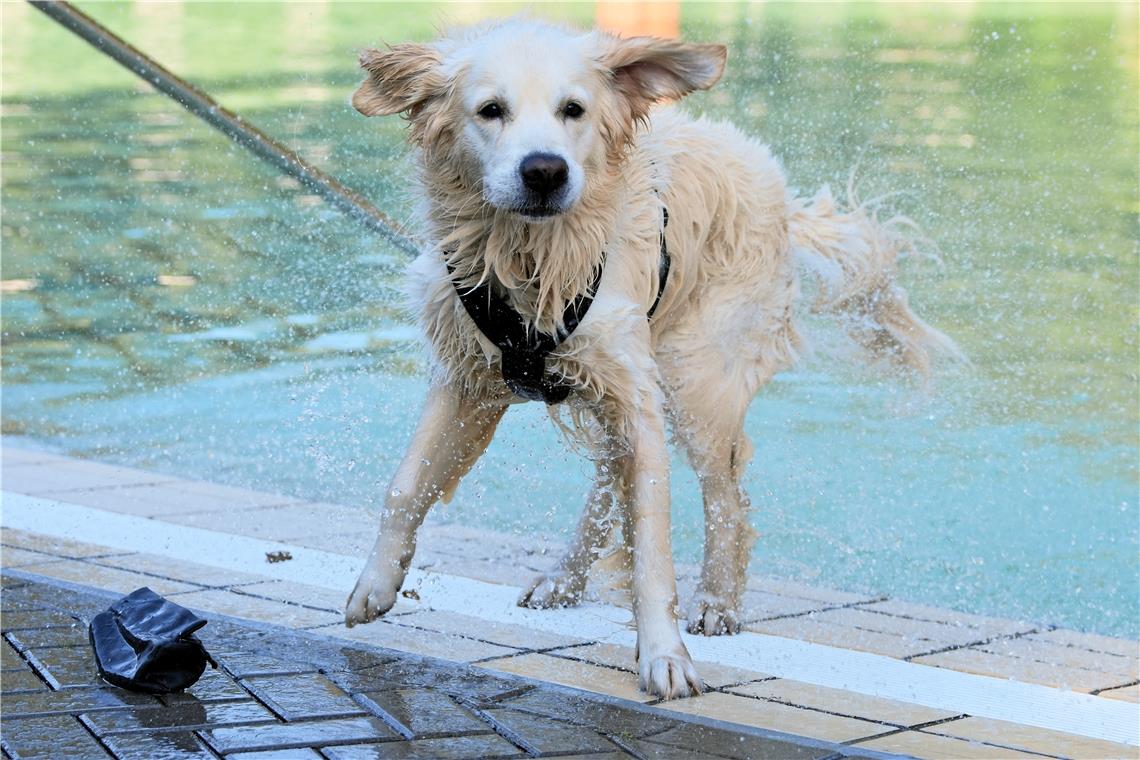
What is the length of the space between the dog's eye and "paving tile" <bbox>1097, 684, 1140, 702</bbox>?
2.11 meters

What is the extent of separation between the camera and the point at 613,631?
4242 millimetres

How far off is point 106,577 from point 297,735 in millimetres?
1435

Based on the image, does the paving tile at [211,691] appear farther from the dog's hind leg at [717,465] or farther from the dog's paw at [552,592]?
the dog's hind leg at [717,465]

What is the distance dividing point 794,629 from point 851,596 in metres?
0.44

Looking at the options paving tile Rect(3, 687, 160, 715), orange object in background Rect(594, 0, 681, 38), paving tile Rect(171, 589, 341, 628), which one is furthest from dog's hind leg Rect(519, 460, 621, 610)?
orange object in background Rect(594, 0, 681, 38)

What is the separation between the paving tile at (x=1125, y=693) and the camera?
12.6 ft

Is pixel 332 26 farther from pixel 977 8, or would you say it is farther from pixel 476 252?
pixel 476 252

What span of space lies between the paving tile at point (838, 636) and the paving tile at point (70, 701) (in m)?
1.77

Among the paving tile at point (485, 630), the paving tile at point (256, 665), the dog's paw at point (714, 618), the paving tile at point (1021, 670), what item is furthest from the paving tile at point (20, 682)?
the paving tile at point (1021, 670)

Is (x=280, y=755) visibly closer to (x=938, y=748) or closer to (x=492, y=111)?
(x=938, y=748)

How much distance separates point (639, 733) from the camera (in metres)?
3.35

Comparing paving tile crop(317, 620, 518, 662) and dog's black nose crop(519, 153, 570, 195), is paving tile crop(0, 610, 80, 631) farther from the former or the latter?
dog's black nose crop(519, 153, 570, 195)

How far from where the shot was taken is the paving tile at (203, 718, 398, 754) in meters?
3.17

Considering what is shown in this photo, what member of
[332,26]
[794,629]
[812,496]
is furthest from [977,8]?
[794,629]
